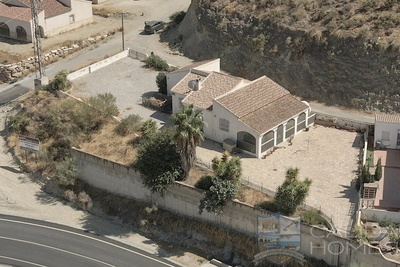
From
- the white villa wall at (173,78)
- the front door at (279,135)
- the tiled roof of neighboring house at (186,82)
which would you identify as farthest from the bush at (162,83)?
the front door at (279,135)

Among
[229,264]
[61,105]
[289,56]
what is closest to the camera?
[229,264]

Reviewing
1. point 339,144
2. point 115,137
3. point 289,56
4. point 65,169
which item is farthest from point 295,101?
point 65,169

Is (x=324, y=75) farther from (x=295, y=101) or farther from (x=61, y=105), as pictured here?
(x=61, y=105)

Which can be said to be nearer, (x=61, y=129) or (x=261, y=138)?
(x=261, y=138)

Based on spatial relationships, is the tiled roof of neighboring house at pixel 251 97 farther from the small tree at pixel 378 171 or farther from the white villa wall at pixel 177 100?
the small tree at pixel 378 171

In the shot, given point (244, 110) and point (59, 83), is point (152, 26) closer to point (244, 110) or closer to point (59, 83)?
point (59, 83)

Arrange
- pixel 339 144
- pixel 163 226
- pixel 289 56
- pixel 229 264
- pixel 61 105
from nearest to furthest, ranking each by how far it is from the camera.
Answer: pixel 229 264 < pixel 163 226 < pixel 339 144 < pixel 61 105 < pixel 289 56
